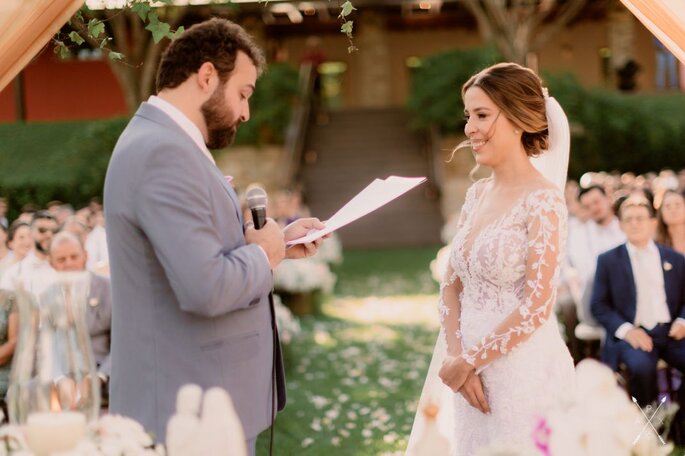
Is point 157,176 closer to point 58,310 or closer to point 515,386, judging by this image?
point 58,310

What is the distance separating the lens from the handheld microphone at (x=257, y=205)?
9.77ft

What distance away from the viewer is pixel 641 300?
20.6 ft

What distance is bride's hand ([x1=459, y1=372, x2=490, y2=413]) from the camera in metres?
3.70

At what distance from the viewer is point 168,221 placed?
2.58 m

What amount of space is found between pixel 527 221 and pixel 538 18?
820 inches

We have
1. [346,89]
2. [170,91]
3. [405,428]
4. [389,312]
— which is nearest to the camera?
[170,91]

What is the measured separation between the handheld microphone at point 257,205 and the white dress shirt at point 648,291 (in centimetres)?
390

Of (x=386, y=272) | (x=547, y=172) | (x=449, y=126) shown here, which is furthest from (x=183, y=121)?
(x=449, y=126)

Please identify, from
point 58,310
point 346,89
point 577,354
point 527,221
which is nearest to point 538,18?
point 346,89

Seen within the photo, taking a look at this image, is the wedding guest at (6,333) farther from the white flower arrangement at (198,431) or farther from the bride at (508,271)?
the white flower arrangement at (198,431)

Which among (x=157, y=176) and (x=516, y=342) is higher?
(x=157, y=176)

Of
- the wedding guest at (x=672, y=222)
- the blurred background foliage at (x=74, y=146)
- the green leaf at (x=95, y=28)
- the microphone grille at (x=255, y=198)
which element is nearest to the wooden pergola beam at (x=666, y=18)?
the microphone grille at (x=255, y=198)

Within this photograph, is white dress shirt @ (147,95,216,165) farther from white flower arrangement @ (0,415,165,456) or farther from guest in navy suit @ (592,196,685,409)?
guest in navy suit @ (592,196,685,409)

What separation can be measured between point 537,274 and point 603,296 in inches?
123
